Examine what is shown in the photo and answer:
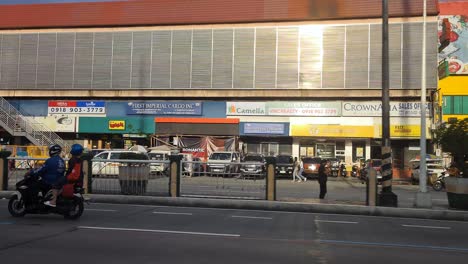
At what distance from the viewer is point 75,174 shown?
1066 cm

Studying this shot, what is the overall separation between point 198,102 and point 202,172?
1019 inches

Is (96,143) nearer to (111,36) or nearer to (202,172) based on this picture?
(111,36)


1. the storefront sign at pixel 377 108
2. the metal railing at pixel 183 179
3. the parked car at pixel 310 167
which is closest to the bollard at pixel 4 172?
the metal railing at pixel 183 179

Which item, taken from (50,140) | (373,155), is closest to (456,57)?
(373,155)

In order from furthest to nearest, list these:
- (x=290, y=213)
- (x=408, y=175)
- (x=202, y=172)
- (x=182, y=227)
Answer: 1. (x=408, y=175)
2. (x=202, y=172)
3. (x=290, y=213)
4. (x=182, y=227)

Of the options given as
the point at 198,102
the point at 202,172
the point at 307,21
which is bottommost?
the point at 202,172

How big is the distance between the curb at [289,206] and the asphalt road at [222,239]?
852 mm

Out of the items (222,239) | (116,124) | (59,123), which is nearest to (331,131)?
(116,124)

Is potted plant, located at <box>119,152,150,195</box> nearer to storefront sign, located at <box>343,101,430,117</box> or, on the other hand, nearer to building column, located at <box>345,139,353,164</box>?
storefront sign, located at <box>343,101,430,117</box>

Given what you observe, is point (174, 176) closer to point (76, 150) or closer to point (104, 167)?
point (104, 167)

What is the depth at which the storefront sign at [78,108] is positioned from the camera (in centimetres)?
4266

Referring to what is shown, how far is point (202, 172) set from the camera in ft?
51.5

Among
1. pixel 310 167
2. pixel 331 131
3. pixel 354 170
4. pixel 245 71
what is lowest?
pixel 354 170

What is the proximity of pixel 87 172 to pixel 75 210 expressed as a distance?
17.5 feet
